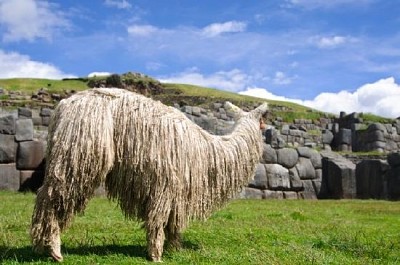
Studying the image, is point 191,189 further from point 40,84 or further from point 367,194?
point 40,84

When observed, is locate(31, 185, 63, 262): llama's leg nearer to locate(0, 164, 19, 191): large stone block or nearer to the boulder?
locate(0, 164, 19, 191): large stone block

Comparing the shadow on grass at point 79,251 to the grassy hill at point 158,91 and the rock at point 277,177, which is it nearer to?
the rock at point 277,177

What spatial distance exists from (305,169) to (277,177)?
1.57 m

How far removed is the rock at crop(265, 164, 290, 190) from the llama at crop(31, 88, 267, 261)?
15.2m

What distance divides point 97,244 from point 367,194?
57.0 feet

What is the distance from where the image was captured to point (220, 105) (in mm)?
36250

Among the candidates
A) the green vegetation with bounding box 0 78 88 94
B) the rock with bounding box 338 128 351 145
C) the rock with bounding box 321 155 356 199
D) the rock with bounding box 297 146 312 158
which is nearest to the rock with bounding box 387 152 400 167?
the rock with bounding box 321 155 356 199

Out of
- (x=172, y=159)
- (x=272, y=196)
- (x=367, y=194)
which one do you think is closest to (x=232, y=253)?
(x=172, y=159)

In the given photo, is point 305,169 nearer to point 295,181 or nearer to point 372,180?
point 295,181

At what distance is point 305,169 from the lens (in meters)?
23.7

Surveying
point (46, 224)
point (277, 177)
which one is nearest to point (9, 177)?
point (277, 177)

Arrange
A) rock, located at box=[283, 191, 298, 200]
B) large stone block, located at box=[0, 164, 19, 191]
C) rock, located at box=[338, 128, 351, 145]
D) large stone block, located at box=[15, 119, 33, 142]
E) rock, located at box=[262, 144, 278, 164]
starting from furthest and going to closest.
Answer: rock, located at box=[338, 128, 351, 145]
rock, located at box=[283, 191, 298, 200]
rock, located at box=[262, 144, 278, 164]
large stone block, located at box=[15, 119, 33, 142]
large stone block, located at box=[0, 164, 19, 191]

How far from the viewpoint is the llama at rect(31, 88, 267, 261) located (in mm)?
6383

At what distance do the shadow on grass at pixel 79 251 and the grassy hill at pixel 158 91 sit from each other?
33.3 meters
